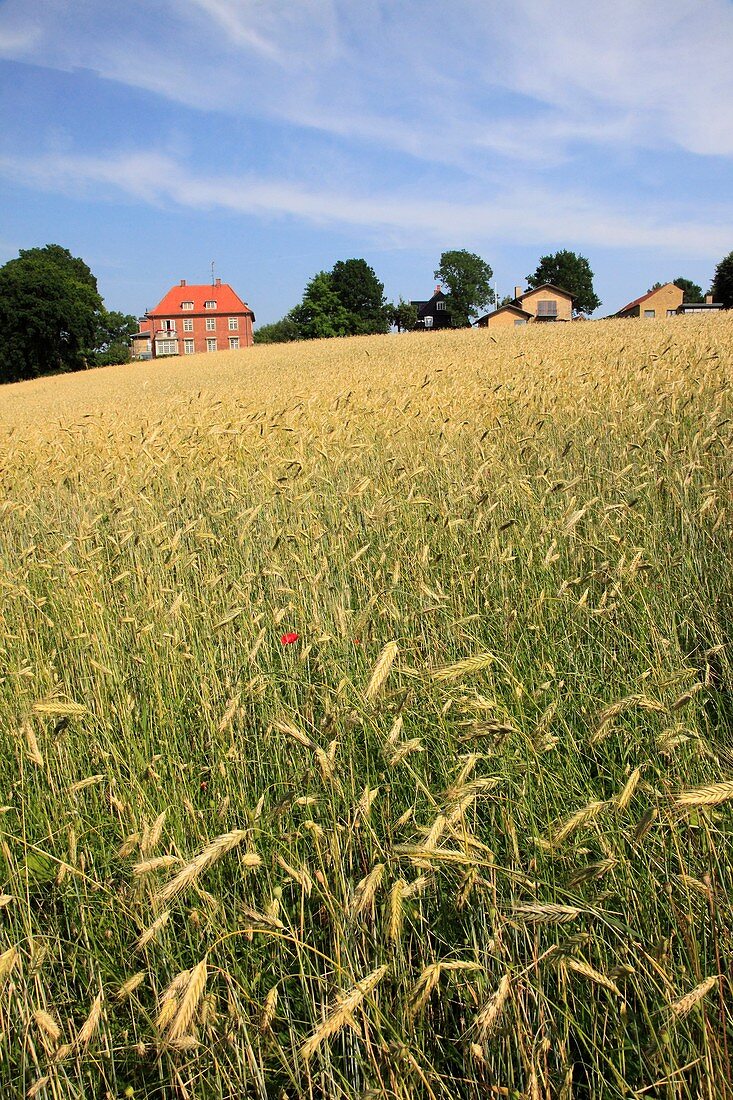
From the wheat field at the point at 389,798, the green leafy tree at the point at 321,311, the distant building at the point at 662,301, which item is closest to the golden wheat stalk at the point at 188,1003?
the wheat field at the point at 389,798

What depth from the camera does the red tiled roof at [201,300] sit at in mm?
82250

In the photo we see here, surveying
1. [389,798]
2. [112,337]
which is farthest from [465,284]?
[389,798]

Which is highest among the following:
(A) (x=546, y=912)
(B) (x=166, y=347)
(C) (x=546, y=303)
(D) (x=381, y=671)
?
(C) (x=546, y=303)

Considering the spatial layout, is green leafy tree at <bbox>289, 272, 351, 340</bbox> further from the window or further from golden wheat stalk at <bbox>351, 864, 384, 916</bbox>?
golden wheat stalk at <bbox>351, 864, 384, 916</bbox>

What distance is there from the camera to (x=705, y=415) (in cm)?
453

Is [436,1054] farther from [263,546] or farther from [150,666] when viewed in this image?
[263,546]

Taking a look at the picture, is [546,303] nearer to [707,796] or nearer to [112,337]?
[112,337]

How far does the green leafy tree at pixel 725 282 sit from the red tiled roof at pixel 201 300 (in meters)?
48.3

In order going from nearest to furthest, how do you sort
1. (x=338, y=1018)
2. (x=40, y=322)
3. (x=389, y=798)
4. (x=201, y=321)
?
1. (x=338, y=1018)
2. (x=389, y=798)
3. (x=40, y=322)
4. (x=201, y=321)

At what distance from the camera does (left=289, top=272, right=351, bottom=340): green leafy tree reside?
218ft

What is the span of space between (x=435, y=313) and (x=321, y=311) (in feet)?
104

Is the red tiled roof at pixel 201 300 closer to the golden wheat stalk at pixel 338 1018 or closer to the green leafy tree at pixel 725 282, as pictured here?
the green leafy tree at pixel 725 282

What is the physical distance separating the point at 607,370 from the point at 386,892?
6197mm

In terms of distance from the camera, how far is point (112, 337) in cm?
7994
